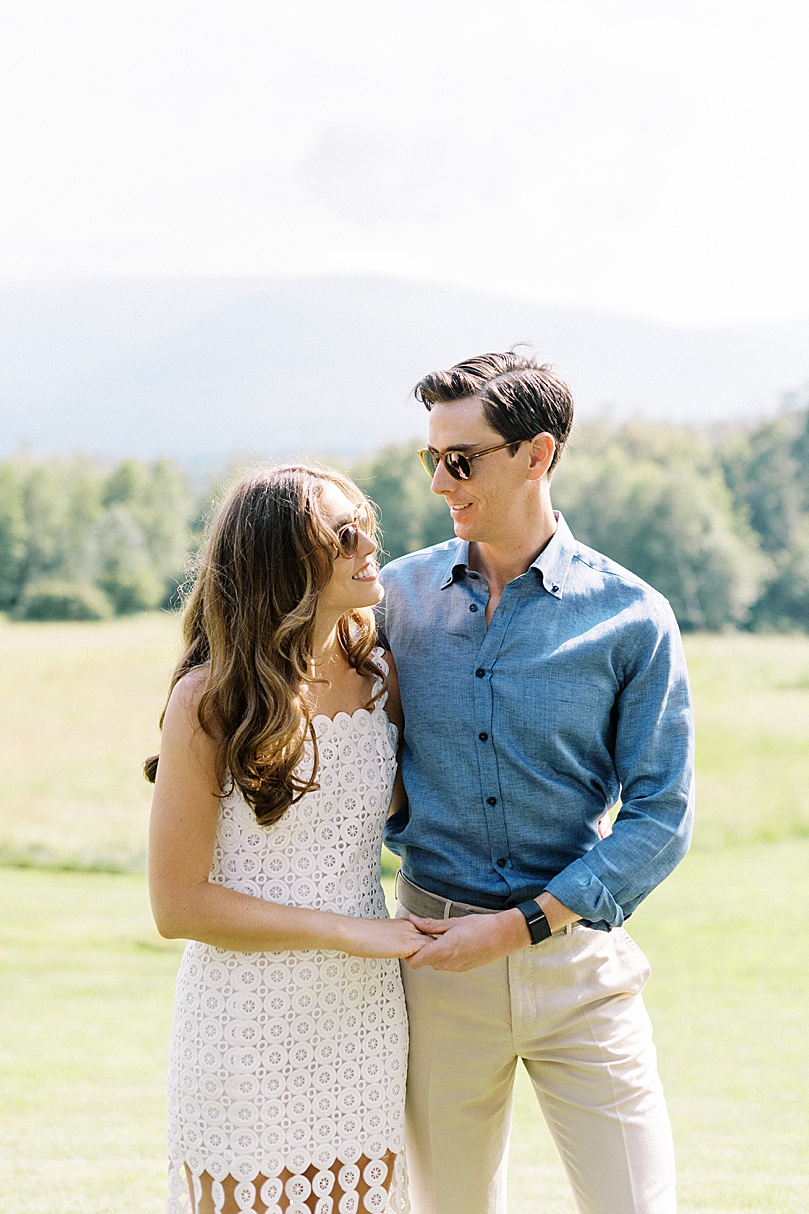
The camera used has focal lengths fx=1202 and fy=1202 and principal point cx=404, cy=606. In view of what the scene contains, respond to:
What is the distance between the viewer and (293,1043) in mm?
1856

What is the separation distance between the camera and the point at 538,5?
1473 cm

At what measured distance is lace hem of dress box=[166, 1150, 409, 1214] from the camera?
72.0 inches

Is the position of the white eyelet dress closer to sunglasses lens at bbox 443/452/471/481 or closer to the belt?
the belt

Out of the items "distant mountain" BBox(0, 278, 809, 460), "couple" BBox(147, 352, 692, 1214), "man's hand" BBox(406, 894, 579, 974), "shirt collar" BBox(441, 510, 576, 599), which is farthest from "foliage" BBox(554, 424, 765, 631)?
"man's hand" BBox(406, 894, 579, 974)

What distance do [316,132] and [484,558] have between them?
15.9m

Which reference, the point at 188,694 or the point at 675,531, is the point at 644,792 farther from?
the point at 675,531

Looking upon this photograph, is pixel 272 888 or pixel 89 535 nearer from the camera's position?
pixel 272 888

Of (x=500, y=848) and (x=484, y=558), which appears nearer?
(x=500, y=848)

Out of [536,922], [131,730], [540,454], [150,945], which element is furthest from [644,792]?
[131,730]

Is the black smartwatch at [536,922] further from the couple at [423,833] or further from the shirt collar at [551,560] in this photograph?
the shirt collar at [551,560]

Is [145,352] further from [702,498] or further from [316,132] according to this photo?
[702,498]

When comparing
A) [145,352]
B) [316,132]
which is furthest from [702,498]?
[145,352]

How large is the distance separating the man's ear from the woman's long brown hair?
41cm

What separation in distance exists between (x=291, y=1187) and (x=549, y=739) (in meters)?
0.80
